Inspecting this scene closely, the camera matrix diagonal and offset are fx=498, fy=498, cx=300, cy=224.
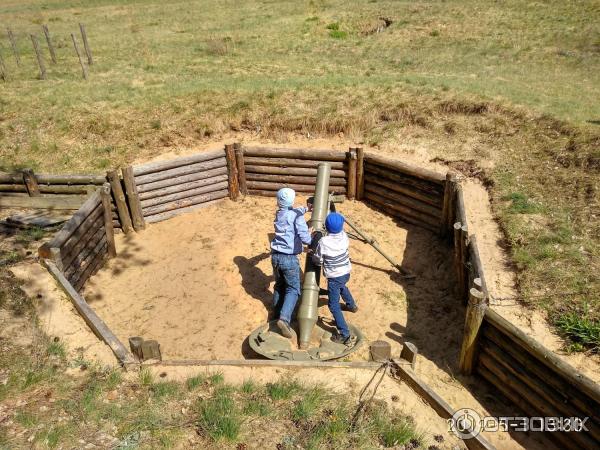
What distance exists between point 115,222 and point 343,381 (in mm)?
7121

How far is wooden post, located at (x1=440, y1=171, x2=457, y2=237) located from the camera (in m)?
10.1

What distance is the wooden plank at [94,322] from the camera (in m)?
6.82

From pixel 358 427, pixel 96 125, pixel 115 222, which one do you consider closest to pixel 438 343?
pixel 358 427

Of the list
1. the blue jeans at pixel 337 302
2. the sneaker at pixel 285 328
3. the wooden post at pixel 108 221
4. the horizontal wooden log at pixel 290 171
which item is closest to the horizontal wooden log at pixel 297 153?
the horizontal wooden log at pixel 290 171

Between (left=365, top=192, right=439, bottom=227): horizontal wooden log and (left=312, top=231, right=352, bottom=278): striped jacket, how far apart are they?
3.89 m

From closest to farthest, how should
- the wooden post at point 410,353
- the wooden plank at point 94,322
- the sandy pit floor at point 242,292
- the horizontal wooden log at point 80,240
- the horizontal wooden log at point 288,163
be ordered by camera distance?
the wooden post at point 410,353 → the wooden plank at point 94,322 → the sandy pit floor at point 242,292 → the horizontal wooden log at point 80,240 → the horizontal wooden log at point 288,163

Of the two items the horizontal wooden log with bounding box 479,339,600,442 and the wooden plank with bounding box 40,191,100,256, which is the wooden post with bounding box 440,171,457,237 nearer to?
the horizontal wooden log with bounding box 479,339,600,442

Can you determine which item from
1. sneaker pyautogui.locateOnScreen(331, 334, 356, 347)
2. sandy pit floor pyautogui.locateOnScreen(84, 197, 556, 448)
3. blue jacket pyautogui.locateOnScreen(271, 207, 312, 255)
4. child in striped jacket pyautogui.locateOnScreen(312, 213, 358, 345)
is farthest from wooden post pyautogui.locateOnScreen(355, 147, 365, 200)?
sneaker pyautogui.locateOnScreen(331, 334, 356, 347)

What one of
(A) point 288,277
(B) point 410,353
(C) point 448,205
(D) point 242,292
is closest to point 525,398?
(B) point 410,353

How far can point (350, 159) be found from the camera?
12031 millimetres

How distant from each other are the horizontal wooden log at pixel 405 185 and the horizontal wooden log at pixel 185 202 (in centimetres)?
376

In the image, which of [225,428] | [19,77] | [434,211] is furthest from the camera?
[19,77]

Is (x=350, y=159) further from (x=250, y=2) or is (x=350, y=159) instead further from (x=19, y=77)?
(x=250, y=2)

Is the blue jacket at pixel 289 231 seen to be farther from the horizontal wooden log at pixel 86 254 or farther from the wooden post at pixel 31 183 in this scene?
the wooden post at pixel 31 183
